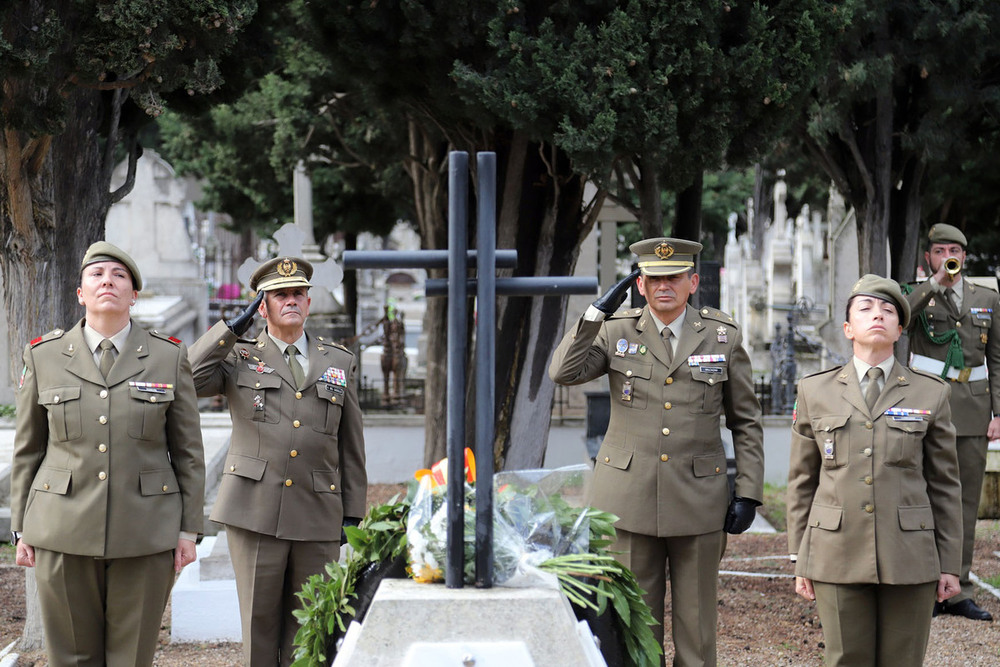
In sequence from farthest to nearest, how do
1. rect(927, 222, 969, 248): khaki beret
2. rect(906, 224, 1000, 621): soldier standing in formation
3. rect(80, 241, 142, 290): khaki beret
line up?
rect(906, 224, 1000, 621): soldier standing in formation, rect(927, 222, 969, 248): khaki beret, rect(80, 241, 142, 290): khaki beret

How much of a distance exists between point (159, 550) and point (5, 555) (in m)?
4.46

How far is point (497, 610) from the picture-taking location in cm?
262

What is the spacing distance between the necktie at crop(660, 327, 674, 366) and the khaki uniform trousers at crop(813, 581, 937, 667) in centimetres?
108

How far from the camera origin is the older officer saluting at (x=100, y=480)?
4062 mm

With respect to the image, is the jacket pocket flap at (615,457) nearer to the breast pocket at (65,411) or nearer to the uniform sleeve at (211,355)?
the uniform sleeve at (211,355)

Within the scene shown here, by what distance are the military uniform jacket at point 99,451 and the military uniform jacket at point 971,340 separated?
425 cm

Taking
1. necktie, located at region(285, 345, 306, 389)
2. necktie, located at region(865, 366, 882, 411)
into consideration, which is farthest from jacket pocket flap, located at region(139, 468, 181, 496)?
necktie, located at region(865, 366, 882, 411)

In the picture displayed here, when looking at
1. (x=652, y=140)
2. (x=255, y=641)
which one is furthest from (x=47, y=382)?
(x=652, y=140)

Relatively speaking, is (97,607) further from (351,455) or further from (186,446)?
(351,455)

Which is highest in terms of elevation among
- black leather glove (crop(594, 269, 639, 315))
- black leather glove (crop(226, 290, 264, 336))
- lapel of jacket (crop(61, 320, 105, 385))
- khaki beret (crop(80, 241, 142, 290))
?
khaki beret (crop(80, 241, 142, 290))

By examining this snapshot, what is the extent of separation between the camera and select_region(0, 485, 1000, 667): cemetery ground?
19.5 feet

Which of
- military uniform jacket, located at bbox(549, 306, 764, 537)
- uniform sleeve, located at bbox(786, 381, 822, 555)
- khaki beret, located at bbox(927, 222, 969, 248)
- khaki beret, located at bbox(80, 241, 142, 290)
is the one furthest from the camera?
khaki beret, located at bbox(927, 222, 969, 248)

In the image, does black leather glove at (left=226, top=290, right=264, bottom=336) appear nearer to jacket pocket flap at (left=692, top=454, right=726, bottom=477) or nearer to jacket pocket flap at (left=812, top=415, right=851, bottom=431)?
jacket pocket flap at (left=692, top=454, right=726, bottom=477)

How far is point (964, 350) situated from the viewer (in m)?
6.58
